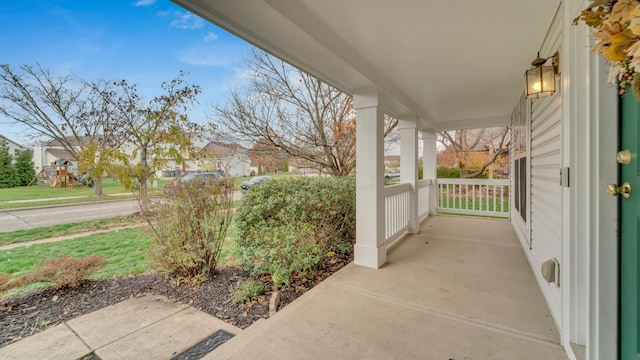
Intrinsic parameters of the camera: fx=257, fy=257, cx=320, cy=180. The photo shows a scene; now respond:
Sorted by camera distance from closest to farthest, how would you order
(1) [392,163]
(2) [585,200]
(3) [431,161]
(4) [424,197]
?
(2) [585,200]
(4) [424,197]
(3) [431,161]
(1) [392,163]

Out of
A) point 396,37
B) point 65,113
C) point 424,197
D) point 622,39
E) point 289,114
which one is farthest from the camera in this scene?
point 424,197

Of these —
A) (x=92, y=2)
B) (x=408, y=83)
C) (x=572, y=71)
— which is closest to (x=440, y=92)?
(x=408, y=83)

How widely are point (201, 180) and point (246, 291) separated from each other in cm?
136

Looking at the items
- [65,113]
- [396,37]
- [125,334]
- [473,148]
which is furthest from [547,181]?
[473,148]

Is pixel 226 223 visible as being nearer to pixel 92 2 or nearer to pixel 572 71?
pixel 92 2

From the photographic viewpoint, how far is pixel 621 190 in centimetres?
123

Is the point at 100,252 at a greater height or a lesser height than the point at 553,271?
lesser

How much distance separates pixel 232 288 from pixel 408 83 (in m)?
3.28

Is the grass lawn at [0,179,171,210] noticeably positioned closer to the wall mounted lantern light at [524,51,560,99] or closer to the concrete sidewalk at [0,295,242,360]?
the concrete sidewalk at [0,295,242,360]

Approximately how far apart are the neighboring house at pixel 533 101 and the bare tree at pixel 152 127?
181 cm

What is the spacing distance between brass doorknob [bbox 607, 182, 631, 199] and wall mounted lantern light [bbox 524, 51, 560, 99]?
972mm

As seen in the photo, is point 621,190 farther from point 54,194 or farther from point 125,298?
point 54,194

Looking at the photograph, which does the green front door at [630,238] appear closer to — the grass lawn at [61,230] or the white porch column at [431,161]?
the grass lawn at [61,230]

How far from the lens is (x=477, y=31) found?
84.1 inches
